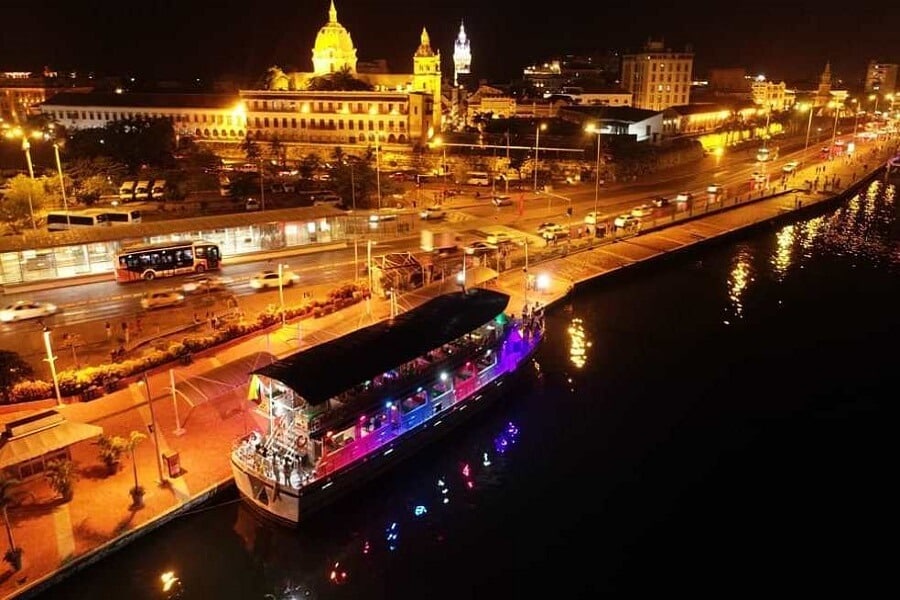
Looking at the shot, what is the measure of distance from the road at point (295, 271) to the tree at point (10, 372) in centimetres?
187

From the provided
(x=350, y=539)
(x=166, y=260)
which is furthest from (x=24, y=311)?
(x=350, y=539)

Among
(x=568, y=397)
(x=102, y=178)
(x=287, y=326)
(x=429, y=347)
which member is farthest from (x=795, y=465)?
(x=102, y=178)

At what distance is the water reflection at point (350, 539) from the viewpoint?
20891 mm

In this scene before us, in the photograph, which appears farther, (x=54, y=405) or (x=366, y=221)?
(x=366, y=221)

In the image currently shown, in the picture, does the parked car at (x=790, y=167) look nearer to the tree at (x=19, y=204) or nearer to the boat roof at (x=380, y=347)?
the boat roof at (x=380, y=347)

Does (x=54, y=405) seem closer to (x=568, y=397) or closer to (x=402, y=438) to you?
(x=402, y=438)

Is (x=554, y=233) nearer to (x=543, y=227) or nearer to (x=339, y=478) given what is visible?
(x=543, y=227)

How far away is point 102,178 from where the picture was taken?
68125mm

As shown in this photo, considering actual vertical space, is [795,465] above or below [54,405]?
below

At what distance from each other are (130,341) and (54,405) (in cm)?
651

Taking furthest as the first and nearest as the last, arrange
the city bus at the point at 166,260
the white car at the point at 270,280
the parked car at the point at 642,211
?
1. the parked car at the point at 642,211
2. the city bus at the point at 166,260
3. the white car at the point at 270,280

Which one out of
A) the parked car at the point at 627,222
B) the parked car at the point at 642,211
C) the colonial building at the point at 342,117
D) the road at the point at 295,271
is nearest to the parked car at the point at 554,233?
the road at the point at 295,271

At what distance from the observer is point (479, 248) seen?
4925 centimetres

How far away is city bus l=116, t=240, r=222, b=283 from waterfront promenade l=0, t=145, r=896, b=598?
918 cm
